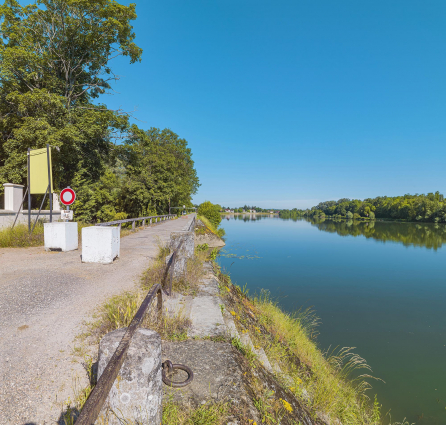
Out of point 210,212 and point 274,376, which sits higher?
point 210,212

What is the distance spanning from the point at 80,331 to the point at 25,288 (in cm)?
250

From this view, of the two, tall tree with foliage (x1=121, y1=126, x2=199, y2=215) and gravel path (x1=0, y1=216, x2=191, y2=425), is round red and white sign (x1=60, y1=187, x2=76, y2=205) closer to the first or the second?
gravel path (x1=0, y1=216, x2=191, y2=425)

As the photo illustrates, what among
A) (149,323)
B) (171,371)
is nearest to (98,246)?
(149,323)

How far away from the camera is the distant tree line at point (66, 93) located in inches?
666

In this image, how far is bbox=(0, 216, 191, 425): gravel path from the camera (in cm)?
228

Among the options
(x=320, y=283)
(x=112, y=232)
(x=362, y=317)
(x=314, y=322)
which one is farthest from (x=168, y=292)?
(x=320, y=283)

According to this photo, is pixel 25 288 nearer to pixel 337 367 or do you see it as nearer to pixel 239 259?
pixel 337 367

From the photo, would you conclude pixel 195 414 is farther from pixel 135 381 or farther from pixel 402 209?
pixel 402 209

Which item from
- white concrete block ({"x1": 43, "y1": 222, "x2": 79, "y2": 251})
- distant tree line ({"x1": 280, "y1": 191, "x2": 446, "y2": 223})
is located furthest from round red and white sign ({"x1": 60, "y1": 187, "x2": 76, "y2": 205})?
distant tree line ({"x1": 280, "y1": 191, "x2": 446, "y2": 223})

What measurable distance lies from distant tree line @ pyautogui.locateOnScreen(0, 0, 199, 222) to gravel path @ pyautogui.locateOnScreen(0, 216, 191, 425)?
12.6 meters

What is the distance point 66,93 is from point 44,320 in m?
22.3

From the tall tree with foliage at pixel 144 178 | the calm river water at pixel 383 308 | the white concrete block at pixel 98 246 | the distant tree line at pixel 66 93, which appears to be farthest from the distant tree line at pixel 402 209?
the white concrete block at pixel 98 246

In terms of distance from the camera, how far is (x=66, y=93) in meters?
20.6

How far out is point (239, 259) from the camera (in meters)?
19.2
